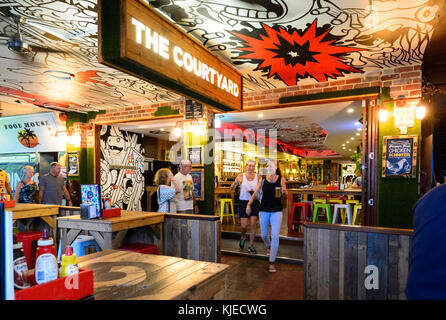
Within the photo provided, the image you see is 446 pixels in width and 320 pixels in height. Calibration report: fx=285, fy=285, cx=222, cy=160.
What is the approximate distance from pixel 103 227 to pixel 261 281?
7.37 ft

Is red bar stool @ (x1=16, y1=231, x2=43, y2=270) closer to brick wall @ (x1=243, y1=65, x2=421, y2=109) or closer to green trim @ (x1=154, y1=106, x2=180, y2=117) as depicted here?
green trim @ (x1=154, y1=106, x2=180, y2=117)

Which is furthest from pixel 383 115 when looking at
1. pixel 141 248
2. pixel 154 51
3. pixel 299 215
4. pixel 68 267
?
pixel 68 267

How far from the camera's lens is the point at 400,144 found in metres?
4.38

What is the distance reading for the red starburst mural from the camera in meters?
3.34

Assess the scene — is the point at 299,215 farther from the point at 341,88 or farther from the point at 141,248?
the point at 141,248

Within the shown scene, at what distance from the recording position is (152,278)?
1.63 m

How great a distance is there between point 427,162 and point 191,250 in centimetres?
512

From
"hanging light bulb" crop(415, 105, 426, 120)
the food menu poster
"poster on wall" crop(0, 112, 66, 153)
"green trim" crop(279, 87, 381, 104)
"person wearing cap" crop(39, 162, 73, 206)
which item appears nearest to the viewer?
the food menu poster

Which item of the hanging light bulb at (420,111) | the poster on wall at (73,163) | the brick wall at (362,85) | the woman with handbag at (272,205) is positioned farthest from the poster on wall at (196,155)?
the hanging light bulb at (420,111)

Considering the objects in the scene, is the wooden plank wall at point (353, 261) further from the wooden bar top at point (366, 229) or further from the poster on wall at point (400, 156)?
the poster on wall at point (400, 156)

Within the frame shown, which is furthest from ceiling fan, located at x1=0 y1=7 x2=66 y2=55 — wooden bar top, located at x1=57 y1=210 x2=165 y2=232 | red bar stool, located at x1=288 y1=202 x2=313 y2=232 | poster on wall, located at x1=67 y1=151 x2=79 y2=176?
red bar stool, located at x1=288 y1=202 x2=313 y2=232

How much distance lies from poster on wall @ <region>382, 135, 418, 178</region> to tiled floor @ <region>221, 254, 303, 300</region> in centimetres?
213

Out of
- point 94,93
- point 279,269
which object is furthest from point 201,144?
point 279,269
